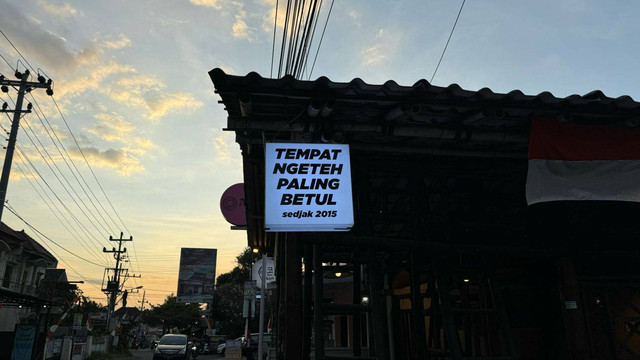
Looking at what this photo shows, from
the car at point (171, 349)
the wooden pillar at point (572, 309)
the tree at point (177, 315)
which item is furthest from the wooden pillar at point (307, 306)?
the tree at point (177, 315)

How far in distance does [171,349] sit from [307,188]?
73.6ft

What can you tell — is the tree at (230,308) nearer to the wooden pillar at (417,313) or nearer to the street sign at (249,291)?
the street sign at (249,291)

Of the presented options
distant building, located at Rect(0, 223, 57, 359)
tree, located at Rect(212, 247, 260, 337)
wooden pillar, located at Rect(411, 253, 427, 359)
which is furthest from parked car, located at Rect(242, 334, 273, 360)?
tree, located at Rect(212, 247, 260, 337)

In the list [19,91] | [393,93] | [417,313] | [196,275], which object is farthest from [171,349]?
[393,93]

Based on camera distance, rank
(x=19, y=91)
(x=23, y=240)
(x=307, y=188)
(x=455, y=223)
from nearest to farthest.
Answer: (x=307, y=188) < (x=455, y=223) < (x=19, y=91) < (x=23, y=240)

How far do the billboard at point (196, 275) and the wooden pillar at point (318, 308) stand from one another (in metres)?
39.6

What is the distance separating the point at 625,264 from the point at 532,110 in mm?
4098

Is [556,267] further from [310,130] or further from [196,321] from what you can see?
[196,321]

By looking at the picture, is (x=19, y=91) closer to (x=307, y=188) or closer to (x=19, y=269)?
(x=19, y=269)

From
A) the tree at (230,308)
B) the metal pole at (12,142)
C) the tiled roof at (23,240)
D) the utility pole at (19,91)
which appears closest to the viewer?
the metal pole at (12,142)

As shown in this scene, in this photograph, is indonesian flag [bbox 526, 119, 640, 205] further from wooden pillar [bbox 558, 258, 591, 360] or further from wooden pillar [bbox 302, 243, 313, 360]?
wooden pillar [bbox 302, 243, 313, 360]

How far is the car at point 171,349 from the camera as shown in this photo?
2317 cm

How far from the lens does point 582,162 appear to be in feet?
17.6

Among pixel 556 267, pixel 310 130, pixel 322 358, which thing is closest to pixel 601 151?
pixel 556 267
